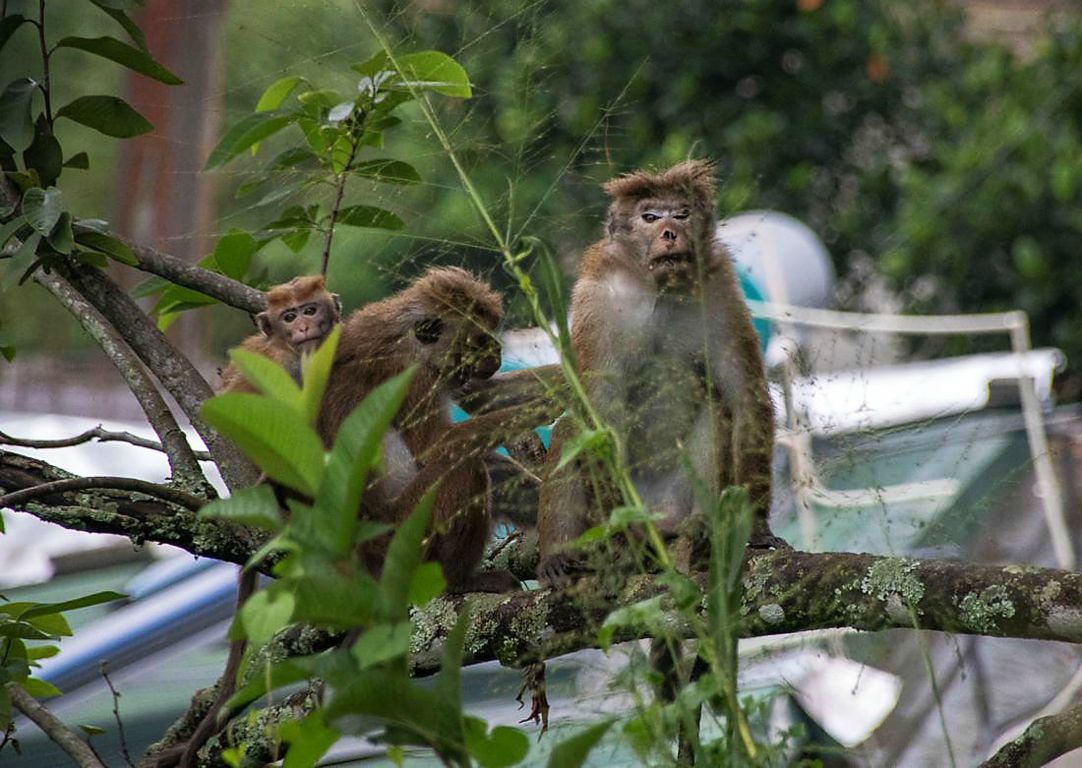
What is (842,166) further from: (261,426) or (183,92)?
(261,426)

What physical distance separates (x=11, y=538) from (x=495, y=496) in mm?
4044

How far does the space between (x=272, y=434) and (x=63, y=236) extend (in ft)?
5.60

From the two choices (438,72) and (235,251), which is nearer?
(438,72)

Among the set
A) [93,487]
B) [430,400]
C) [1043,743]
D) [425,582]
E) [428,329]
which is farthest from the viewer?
[428,329]

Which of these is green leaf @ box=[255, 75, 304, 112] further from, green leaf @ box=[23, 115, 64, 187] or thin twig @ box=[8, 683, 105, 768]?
thin twig @ box=[8, 683, 105, 768]

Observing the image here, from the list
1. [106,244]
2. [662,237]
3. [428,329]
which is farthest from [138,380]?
[662,237]

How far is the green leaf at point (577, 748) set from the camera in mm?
2188

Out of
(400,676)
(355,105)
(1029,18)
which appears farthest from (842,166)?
(400,676)

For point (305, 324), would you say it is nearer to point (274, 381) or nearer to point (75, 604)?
point (75, 604)

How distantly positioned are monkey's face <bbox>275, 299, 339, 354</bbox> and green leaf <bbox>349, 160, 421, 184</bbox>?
90cm

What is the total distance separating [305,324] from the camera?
16.5ft

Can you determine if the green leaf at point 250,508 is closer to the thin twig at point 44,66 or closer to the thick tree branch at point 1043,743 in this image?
the thick tree branch at point 1043,743

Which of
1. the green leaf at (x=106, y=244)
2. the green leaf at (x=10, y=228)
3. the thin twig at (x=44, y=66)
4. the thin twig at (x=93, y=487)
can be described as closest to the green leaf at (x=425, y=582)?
the thin twig at (x=93, y=487)

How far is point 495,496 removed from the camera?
195 inches
